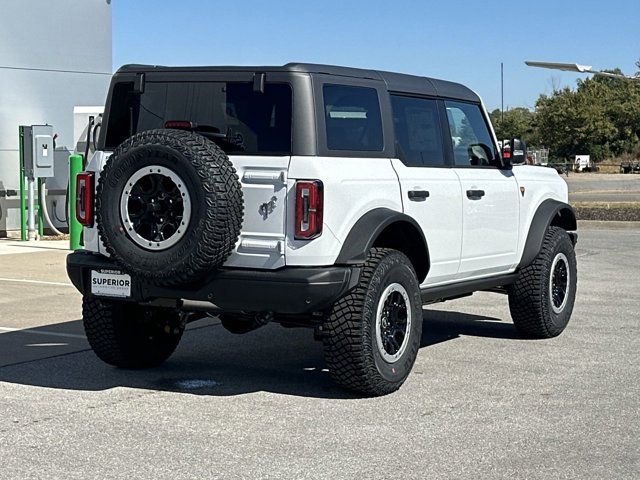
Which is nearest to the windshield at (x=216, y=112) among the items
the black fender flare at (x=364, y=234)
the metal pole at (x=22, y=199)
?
the black fender flare at (x=364, y=234)

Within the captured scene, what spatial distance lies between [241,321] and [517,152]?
287 cm

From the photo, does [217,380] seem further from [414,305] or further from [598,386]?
[598,386]

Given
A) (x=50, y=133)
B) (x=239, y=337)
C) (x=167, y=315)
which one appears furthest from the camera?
(x=50, y=133)

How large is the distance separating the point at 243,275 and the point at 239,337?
2949mm

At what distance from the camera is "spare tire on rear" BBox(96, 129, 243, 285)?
6770 mm

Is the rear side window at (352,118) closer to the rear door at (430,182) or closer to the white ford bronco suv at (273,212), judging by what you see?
the white ford bronco suv at (273,212)

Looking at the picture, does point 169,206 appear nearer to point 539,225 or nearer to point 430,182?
point 430,182

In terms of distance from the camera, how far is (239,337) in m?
9.82

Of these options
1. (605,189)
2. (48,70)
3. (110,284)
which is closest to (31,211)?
(48,70)

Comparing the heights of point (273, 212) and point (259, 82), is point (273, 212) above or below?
below

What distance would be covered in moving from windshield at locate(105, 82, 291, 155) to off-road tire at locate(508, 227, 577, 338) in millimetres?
3229

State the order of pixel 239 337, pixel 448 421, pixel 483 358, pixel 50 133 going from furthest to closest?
pixel 50 133
pixel 239 337
pixel 483 358
pixel 448 421

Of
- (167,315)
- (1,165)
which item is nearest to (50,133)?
(1,165)

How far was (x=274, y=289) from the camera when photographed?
22.5 feet
